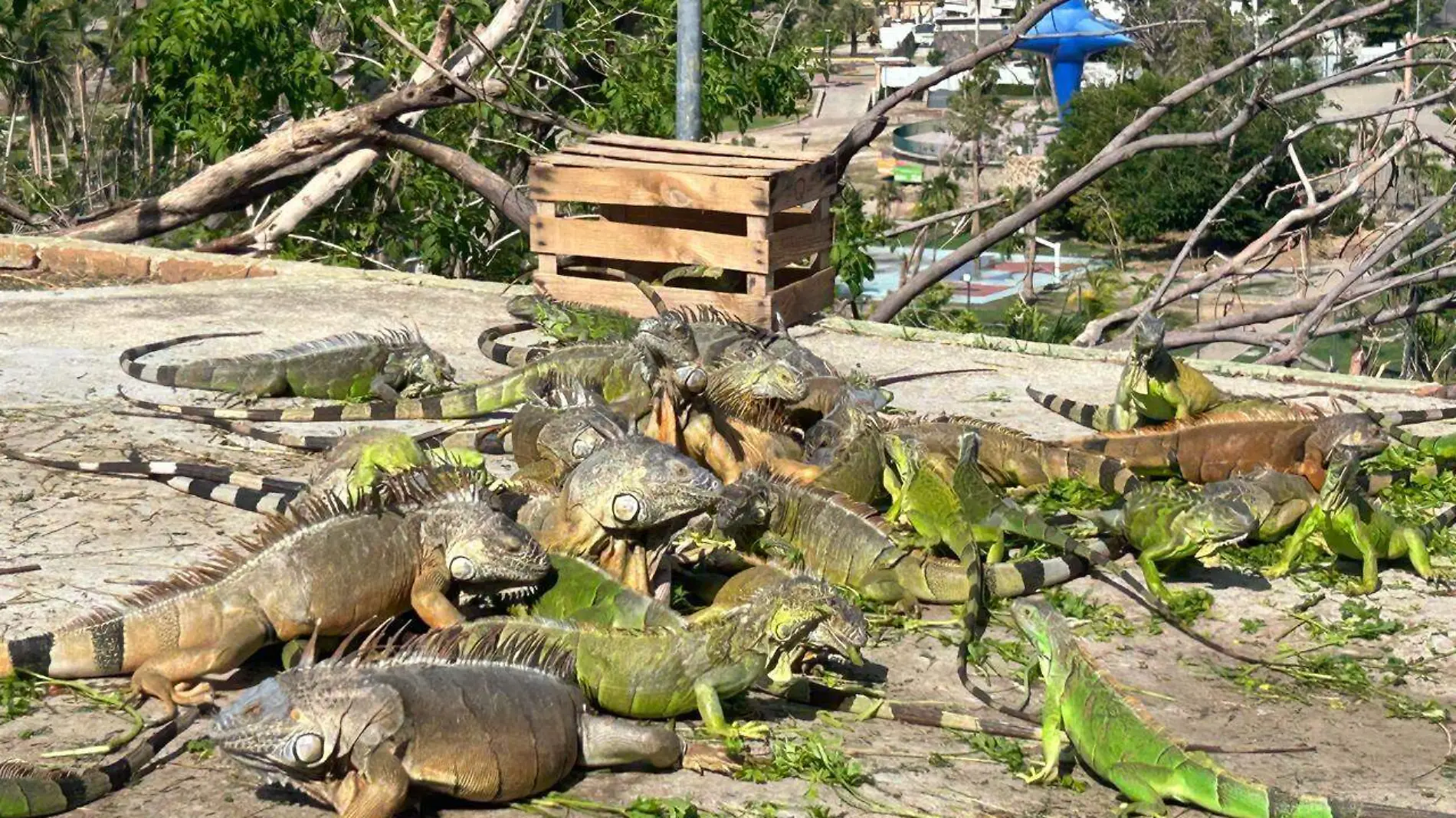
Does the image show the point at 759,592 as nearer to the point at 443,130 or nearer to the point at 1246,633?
the point at 1246,633

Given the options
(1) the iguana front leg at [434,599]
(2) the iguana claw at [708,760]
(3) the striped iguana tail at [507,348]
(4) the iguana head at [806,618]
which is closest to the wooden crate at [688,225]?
(3) the striped iguana tail at [507,348]

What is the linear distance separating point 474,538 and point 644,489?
0.48 meters

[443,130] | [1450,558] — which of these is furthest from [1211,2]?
[1450,558]

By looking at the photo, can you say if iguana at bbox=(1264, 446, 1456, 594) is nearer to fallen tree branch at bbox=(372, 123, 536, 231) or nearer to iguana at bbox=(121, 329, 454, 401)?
iguana at bbox=(121, 329, 454, 401)

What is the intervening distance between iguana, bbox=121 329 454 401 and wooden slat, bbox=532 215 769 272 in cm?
192

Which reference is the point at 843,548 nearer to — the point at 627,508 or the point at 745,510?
the point at 745,510

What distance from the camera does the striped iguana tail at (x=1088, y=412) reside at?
7066 mm

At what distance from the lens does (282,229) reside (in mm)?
12781

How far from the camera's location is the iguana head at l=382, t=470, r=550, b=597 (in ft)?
14.4

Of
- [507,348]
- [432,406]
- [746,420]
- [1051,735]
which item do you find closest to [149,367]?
[432,406]

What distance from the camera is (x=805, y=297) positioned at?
9.49 m

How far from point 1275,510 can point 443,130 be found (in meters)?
10.2

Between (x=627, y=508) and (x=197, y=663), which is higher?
(x=627, y=508)

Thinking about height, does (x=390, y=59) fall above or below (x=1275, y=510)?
above
